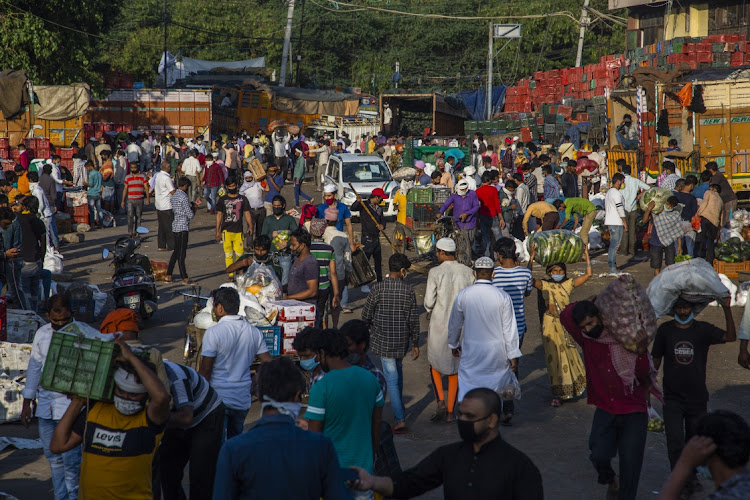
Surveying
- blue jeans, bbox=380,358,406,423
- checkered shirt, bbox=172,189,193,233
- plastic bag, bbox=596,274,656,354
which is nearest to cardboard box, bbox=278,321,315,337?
blue jeans, bbox=380,358,406,423

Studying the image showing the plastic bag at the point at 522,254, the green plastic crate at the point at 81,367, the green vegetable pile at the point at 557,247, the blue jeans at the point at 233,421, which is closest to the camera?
the green plastic crate at the point at 81,367

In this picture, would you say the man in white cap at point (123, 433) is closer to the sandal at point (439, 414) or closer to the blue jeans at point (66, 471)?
the blue jeans at point (66, 471)

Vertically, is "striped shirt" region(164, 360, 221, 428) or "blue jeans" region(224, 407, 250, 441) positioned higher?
"striped shirt" region(164, 360, 221, 428)

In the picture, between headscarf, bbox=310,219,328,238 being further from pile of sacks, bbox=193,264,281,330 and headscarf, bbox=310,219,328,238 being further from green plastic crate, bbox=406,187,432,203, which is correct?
green plastic crate, bbox=406,187,432,203

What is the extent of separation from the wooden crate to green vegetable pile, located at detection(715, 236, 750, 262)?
64 millimetres

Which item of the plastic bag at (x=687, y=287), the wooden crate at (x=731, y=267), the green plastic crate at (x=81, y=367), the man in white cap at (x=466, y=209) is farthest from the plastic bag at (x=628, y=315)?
the wooden crate at (x=731, y=267)

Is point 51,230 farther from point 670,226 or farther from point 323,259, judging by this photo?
point 670,226

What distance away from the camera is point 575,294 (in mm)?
15023

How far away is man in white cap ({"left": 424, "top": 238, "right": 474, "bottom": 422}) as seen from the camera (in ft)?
27.8

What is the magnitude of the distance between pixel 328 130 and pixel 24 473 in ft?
120

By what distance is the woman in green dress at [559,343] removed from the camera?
9242mm

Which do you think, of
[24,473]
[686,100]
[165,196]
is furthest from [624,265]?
[24,473]

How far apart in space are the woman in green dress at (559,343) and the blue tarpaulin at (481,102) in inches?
1460

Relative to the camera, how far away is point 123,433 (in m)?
4.65
